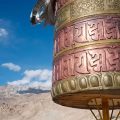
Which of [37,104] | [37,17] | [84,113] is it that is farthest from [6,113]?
[37,17]

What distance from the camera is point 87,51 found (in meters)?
4.91

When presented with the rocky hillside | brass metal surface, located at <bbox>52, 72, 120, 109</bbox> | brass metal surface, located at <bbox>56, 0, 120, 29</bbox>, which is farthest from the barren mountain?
brass metal surface, located at <bbox>52, 72, 120, 109</bbox>

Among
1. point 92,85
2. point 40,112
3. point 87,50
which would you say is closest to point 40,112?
point 40,112

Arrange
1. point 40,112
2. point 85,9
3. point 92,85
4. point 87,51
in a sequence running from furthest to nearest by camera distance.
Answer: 1. point 40,112
2. point 85,9
3. point 87,51
4. point 92,85

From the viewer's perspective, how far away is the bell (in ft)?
15.1

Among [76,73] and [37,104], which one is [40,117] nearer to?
[37,104]

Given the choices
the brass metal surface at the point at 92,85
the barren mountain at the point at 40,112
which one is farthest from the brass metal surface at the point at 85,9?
the barren mountain at the point at 40,112

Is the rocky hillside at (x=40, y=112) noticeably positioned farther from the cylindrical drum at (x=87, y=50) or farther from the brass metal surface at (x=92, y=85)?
the brass metal surface at (x=92, y=85)

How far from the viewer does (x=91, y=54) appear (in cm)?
484

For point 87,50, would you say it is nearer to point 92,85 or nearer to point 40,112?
point 92,85

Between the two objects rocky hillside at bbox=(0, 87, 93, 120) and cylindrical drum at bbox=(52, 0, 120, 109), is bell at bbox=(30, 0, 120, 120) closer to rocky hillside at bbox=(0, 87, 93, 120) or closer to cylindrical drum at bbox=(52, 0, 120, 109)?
cylindrical drum at bbox=(52, 0, 120, 109)

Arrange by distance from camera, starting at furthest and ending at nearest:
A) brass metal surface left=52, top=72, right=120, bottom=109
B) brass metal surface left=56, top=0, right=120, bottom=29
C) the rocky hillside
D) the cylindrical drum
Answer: the rocky hillside < brass metal surface left=56, top=0, right=120, bottom=29 < the cylindrical drum < brass metal surface left=52, top=72, right=120, bottom=109

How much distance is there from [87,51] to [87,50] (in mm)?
17

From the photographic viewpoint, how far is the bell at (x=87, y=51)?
4609 mm
